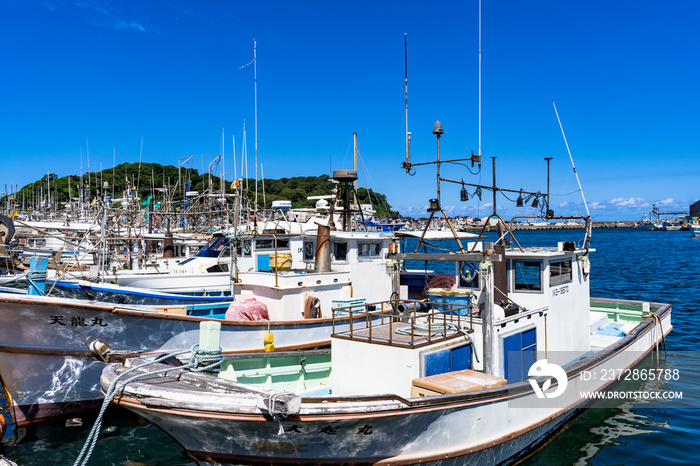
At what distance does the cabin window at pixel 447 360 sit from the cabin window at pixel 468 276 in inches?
101

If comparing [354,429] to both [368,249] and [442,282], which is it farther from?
[368,249]

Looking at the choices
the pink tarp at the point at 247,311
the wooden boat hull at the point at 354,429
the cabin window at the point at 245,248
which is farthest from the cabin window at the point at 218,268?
the wooden boat hull at the point at 354,429

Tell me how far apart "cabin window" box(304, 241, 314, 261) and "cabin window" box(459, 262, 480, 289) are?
20.6ft

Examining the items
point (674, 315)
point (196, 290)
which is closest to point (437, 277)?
point (196, 290)

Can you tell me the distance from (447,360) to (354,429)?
2.55 metres

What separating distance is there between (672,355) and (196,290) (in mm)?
15863

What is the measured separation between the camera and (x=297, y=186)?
115 meters

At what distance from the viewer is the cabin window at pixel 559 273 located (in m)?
11.4

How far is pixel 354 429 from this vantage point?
7004 mm

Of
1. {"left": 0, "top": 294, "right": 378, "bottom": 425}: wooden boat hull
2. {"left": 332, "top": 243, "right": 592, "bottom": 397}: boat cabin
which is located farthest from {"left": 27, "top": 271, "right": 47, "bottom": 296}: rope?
{"left": 332, "top": 243, "right": 592, "bottom": 397}: boat cabin

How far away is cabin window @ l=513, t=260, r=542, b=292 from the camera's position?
36.4ft

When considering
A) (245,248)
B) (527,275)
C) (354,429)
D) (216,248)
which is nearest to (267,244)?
(245,248)

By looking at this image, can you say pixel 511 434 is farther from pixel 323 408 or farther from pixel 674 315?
pixel 674 315

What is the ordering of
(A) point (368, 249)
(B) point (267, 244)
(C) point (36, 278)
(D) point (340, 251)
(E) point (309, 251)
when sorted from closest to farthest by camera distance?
(C) point (36, 278)
(D) point (340, 251)
(A) point (368, 249)
(E) point (309, 251)
(B) point (267, 244)
